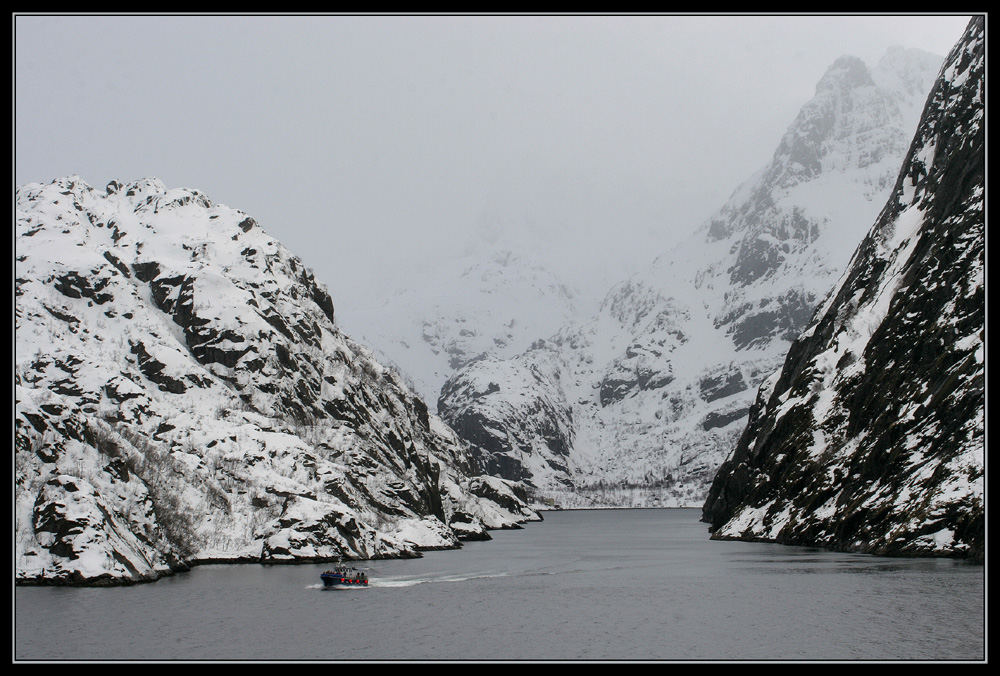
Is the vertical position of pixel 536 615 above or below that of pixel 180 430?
below

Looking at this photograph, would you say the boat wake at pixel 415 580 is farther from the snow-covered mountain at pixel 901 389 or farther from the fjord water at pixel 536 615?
the snow-covered mountain at pixel 901 389

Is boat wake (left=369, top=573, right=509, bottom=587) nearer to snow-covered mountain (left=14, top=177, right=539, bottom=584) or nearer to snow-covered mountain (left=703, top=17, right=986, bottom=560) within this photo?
→ snow-covered mountain (left=14, top=177, right=539, bottom=584)

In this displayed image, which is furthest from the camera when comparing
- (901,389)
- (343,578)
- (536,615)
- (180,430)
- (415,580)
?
(180,430)

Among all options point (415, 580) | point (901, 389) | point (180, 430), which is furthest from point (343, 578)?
point (901, 389)

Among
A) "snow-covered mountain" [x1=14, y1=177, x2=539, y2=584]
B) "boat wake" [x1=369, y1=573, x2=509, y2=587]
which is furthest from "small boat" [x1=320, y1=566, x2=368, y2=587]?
"snow-covered mountain" [x1=14, y1=177, x2=539, y2=584]

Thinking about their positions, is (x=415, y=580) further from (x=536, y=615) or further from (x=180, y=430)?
(x=180, y=430)

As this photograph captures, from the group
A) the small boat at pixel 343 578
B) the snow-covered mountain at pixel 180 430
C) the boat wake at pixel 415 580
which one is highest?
the snow-covered mountain at pixel 180 430

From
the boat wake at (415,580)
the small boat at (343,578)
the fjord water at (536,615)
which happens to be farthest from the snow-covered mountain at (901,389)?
the small boat at (343,578)
